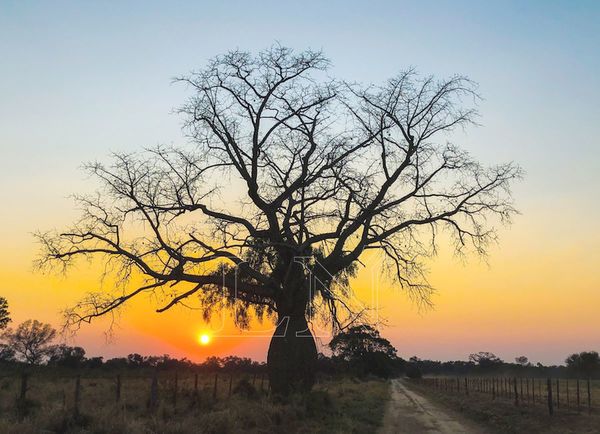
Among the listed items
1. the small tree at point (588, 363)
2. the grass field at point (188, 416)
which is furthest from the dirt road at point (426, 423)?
the small tree at point (588, 363)

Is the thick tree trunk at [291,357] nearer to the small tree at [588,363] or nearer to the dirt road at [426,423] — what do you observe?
the dirt road at [426,423]

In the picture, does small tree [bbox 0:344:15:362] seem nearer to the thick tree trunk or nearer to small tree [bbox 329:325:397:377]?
small tree [bbox 329:325:397:377]

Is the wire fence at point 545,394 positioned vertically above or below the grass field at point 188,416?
below

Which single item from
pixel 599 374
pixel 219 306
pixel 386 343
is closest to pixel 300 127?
pixel 219 306

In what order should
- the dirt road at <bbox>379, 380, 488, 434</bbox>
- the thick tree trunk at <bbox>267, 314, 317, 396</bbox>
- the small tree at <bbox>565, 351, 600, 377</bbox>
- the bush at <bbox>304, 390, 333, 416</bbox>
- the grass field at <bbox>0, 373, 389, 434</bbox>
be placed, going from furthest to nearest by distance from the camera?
1. the small tree at <bbox>565, 351, 600, 377</bbox>
2. the thick tree trunk at <bbox>267, 314, 317, 396</bbox>
3. the bush at <bbox>304, 390, 333, 416</bbox>
4. the dirt road at <bbox>379, 380, 488, 434</bbox>
5. the grass field at <bbox>0, 373, 389, 434</bbox>

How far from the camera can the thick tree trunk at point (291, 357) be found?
19672mm

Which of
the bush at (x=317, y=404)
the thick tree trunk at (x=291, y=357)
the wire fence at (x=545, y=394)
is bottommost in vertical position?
the wire fence at (x=545, y=394)

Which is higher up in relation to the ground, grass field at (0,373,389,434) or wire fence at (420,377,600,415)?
grass field at (0,373,389,434)

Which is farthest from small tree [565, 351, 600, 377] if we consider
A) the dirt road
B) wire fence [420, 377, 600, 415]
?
the dirt road

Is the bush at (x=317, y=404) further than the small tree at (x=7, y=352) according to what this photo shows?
No

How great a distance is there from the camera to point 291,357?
19906 millimetres

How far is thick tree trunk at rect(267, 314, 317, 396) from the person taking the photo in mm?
19672

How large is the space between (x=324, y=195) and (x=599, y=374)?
93183mm

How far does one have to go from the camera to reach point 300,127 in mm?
20719
